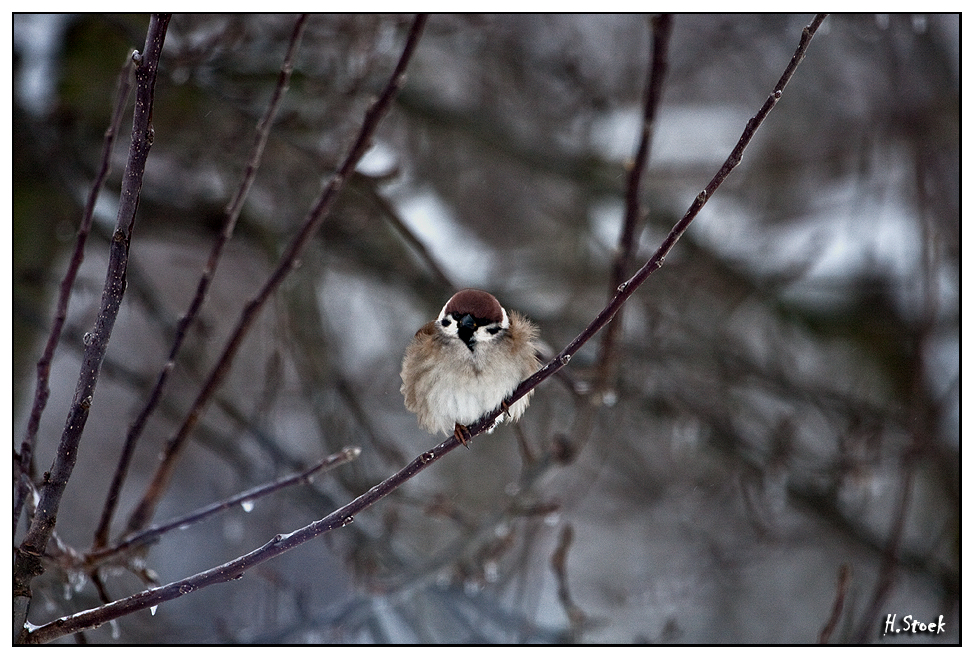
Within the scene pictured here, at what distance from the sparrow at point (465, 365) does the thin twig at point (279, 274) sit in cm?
39

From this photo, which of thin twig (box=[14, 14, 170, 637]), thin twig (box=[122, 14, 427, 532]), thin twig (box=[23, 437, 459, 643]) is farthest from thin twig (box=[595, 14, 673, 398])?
thin twig (box=[14, 14, 170, 637])

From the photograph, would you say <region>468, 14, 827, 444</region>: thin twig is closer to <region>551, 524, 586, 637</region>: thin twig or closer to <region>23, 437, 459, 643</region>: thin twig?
<region>23, 437, 459, 643</region>: thin twig

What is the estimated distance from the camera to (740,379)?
368 cm

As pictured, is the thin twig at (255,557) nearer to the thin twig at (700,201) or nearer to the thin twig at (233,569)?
the thin twig at (233,569)

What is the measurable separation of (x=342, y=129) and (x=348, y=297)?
143cm

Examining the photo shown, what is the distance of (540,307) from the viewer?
14.5ft

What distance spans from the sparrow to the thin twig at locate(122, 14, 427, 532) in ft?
1.27

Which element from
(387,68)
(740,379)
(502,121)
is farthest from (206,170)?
(740,379)

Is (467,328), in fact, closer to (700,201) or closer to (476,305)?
(476,305)

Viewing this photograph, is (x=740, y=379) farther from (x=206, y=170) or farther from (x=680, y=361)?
(x=206, y=170)

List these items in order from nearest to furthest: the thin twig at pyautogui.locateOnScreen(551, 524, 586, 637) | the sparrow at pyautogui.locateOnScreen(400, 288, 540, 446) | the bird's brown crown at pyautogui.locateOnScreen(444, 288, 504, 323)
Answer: the bird's brown crown at pyautogui.locateOnScreen(444, 288, 504, 323) < the sparrow at pyautogui.locateOnScreen(400, 288, 540, 446) < the thin twig at pyautogui.locateOnScreen(551, 524, 586, 637)

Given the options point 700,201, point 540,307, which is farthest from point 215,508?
point 540,307

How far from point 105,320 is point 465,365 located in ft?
3.12

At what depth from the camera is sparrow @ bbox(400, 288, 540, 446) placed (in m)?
1.98
